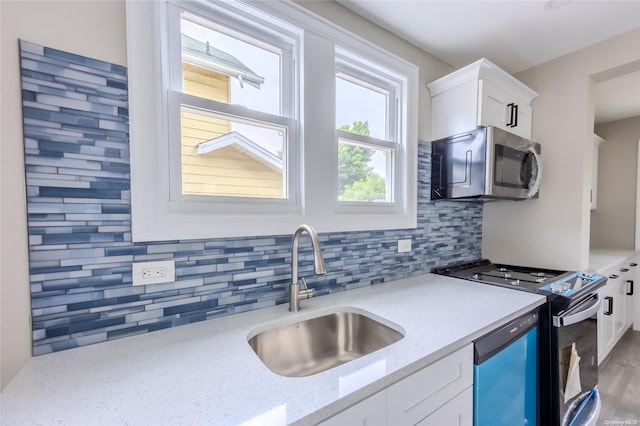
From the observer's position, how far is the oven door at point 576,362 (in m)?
1.39

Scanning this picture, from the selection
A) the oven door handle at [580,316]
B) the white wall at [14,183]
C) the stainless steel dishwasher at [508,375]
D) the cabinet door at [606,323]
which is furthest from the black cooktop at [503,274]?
the white wall at [14,183]

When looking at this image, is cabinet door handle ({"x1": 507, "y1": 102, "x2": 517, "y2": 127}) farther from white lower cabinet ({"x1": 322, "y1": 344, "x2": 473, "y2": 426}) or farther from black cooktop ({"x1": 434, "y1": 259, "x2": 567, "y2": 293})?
white lower cabinet ({"x1": 322, "y1": 344, "x2": 473, "y2": 426})

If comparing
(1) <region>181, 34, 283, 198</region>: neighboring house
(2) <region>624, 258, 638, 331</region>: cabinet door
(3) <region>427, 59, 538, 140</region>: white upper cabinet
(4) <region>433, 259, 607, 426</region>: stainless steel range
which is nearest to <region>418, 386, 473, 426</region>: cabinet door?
(4) <region>433, 259, 607, 426</region>: stainless steel range

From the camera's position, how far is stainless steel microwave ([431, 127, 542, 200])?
5.65 feet

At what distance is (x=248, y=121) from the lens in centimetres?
131

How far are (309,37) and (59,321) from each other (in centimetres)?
157

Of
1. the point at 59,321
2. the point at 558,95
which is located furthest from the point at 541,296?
the point at 59,321

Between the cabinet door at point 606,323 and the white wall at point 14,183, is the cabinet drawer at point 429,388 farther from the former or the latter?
the cabinet door at point 606,323

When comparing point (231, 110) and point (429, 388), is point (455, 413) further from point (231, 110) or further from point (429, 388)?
point (231, 110)

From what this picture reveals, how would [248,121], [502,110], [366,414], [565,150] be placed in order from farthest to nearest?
[565,150] < [502,110] < [248,121] < [366,414]

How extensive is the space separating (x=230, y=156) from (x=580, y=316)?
202cm

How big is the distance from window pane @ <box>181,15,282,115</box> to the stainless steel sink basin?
105cm

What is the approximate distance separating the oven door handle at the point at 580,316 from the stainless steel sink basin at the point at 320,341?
3.18ft

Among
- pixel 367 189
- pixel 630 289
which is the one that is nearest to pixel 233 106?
pixel 367 189
